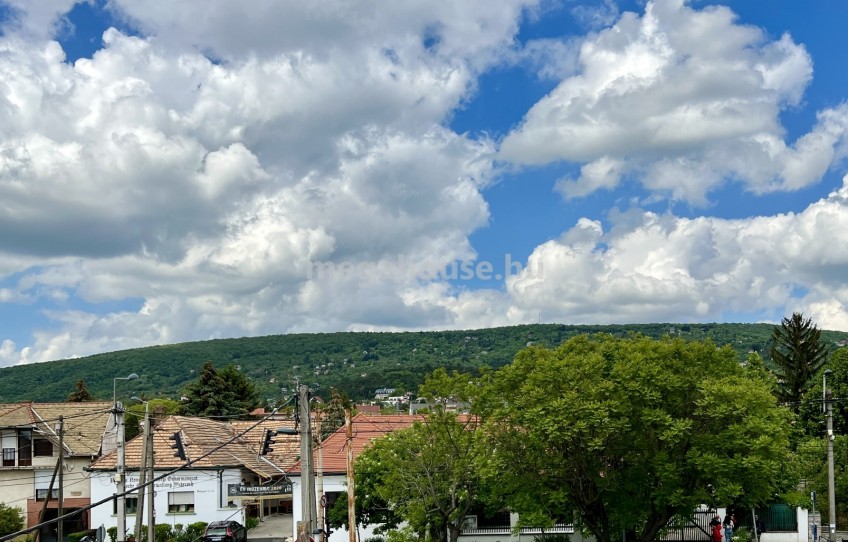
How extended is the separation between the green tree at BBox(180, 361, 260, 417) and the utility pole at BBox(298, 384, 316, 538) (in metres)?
69.3

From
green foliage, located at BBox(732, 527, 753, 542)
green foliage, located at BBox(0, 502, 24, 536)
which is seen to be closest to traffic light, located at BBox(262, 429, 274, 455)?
green foliage, located at BBox(0, 502, 24, 536)

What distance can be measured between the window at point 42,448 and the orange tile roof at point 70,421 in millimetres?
716

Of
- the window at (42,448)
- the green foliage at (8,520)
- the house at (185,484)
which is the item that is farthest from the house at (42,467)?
the green foliage at (8,520)

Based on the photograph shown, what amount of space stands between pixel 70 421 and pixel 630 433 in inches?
1739

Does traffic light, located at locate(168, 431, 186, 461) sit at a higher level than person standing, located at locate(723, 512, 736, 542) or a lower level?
higher

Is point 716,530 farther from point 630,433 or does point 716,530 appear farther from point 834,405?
point 834,405

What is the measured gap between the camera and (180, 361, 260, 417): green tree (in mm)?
94500

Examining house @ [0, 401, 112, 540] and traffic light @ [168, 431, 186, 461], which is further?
house @ [0, 401, 112, 540]

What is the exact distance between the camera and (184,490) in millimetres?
55469

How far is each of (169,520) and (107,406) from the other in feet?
39.4

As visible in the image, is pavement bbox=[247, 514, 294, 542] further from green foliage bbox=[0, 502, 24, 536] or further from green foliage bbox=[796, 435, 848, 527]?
green foliage bbox=[796, 435, 848, 527]

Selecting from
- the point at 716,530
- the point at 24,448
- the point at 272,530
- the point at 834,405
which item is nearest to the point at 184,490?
the point at 272,530

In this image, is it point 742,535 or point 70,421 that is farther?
point 70,421

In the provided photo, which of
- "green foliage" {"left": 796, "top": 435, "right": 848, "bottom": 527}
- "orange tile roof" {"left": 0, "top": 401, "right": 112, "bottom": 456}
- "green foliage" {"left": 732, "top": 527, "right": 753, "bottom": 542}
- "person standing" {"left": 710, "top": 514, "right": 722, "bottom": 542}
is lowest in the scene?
"green foliage" {"left": 732, "top": 527, "right": 753, "bottom": 542}
